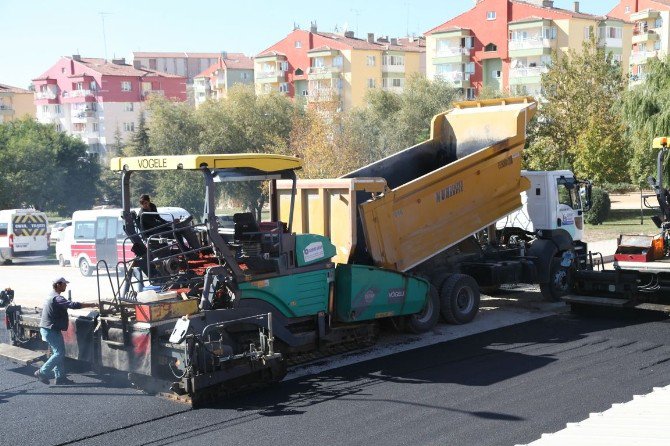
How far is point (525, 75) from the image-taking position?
60000mm

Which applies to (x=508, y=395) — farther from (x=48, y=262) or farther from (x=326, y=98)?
(x=326, y=98)

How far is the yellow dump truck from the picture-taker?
11469 mm

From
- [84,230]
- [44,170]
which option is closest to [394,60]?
[44,170]

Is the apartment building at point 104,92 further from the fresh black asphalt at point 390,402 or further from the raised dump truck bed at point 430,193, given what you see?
the fresh black asphalt at point 390,402

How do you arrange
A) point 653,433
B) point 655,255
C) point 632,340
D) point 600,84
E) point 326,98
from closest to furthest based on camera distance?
point 653,433
point 632,340
point 655,255
point 600,84
point 326,98

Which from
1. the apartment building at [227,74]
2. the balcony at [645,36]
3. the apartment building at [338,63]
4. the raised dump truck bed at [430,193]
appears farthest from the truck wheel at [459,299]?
the apartment building at [227,74]

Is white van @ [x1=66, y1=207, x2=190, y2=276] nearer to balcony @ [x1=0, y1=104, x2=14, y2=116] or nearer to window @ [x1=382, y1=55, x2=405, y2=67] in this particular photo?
window @ [x1=382, y1=55, x2=405, y2=67]

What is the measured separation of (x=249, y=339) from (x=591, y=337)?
530cm

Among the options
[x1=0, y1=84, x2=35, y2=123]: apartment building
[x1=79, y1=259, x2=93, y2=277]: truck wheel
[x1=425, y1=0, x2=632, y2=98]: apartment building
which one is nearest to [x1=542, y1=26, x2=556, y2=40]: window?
[x1=425, y1=0, x2=632, y2=98]: apartment building

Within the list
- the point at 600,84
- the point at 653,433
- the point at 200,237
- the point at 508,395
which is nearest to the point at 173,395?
the point at 200,237

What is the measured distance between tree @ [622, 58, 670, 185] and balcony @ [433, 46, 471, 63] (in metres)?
34.4

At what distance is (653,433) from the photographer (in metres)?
4.95

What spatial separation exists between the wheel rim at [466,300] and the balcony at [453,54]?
55482 mm

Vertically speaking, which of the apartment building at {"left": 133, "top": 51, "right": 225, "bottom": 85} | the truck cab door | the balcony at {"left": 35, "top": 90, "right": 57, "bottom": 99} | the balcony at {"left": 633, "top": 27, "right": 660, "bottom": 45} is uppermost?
the apartment building at {"left": 133, "top": 51, "right": 225, "bottom": 85}
